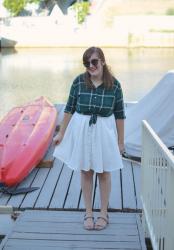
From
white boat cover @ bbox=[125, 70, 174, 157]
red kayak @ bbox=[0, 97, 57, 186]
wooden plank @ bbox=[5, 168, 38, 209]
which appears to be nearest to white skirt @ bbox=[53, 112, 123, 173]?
wooden plank @ bbox=[5, 168, 38, 209]

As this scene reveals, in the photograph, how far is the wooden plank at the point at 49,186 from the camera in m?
4.45

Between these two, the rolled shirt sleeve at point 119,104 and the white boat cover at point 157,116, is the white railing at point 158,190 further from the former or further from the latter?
the white boat cover at point 157,116

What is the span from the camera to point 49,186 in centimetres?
494

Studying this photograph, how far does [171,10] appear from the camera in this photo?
122ft

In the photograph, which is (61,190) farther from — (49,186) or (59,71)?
(59,71)

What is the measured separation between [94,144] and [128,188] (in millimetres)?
1448

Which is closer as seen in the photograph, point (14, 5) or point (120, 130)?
point (120, 130)

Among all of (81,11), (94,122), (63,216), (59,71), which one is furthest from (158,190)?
(81,11)

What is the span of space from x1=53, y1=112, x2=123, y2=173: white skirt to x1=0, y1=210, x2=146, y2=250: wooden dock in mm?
501

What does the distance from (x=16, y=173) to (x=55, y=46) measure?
25362 millimetres

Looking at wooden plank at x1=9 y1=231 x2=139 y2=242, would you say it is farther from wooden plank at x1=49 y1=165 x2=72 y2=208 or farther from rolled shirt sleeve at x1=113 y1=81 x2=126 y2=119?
rolled shirt sleeve at x1=113 y1=81 x2=126 y2=119

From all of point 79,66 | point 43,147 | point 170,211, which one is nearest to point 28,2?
point 79,66

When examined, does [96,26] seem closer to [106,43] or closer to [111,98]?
[106,43]

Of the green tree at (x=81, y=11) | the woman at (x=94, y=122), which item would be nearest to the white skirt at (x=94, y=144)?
the woman at (x=94, y=122)
